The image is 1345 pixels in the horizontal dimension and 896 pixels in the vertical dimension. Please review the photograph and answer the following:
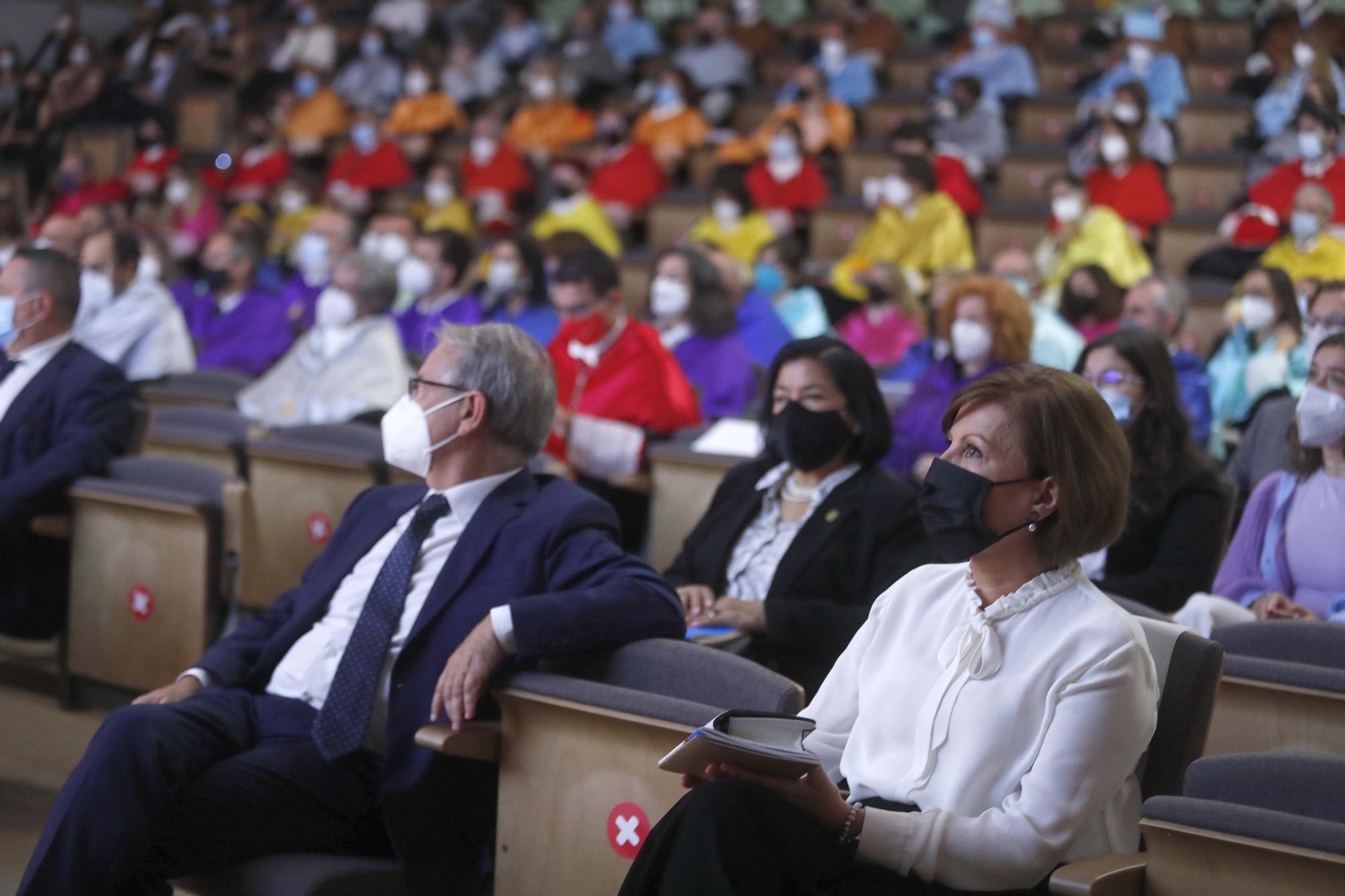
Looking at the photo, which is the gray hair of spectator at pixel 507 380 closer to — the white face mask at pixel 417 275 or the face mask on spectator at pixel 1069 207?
the white face mask at pixel 417 275

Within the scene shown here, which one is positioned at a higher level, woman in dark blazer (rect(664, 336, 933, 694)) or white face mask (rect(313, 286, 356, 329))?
white face mask (rect(313, 286, 356, 329))

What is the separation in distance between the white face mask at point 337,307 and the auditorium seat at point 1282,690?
3.63 metres

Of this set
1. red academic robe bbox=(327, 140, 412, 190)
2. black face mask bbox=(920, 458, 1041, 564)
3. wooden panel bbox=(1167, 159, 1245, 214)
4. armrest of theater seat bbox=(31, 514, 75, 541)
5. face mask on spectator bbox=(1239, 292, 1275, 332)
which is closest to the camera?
black face mask bbox=(920, 458, 1041, 564)

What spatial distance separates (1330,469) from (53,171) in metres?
8.72

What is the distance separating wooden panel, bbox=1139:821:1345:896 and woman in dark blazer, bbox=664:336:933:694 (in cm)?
97

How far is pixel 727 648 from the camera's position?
8.04 feet

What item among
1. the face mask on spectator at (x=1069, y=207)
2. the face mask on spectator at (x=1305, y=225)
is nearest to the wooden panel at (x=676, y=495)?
the face mask on spectator at (x=1305, y=225)

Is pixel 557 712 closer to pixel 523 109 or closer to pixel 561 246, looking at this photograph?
pixel 561 246

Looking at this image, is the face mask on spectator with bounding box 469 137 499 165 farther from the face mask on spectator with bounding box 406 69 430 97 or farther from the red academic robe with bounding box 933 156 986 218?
the red academic robe with bounding box 933 156 986 218

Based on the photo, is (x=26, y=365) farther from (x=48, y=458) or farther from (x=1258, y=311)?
(x=1258, y=311)

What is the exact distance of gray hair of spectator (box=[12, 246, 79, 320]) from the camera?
3551mm

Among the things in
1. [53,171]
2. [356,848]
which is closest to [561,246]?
[356,848]

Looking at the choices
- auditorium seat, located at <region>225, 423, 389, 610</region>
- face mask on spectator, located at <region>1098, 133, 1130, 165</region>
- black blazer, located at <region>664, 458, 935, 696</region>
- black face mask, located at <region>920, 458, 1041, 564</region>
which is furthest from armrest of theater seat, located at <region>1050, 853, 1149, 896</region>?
face mask on spectator, located at <region>1098, 133, 1130, 165</region>

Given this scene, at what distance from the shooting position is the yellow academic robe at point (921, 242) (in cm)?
686
